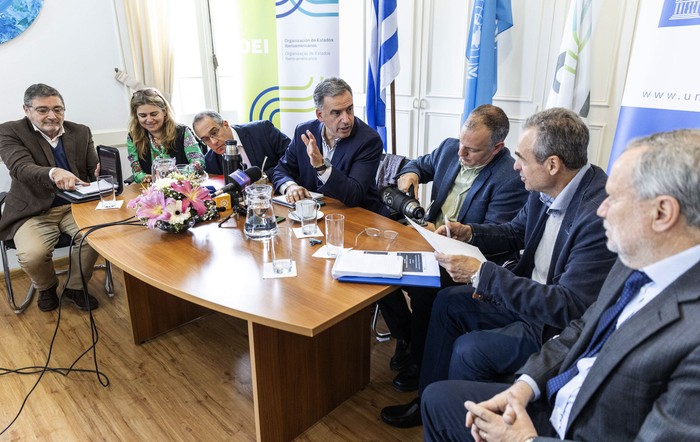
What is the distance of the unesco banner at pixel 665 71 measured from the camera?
6.58ft

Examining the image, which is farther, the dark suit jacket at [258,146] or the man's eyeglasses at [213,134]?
the dark suit jacket at [258,146]

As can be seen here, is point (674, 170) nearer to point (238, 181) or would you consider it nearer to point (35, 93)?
point (238, 181)

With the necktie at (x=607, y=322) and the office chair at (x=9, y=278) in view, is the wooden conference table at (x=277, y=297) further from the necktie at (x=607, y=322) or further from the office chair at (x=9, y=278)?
the office chair at (x=9, y=278)

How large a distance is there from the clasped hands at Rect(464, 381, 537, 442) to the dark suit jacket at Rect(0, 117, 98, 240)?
264 centimetres

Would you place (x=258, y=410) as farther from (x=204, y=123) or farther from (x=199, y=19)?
(x=199, y=19)

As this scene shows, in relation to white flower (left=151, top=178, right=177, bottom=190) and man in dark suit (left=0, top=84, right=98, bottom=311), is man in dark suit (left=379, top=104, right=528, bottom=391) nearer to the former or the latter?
white flower (left=151, top=178, right=177, bottom=190)

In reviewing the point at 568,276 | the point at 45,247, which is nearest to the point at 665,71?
the point at 568,276

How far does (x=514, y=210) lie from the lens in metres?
2.05

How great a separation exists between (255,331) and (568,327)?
0.99 metres

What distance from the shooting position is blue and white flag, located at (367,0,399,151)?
10.8 feet

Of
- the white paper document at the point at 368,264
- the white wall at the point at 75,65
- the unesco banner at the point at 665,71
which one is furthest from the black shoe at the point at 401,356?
the white wall at the point at 75,65

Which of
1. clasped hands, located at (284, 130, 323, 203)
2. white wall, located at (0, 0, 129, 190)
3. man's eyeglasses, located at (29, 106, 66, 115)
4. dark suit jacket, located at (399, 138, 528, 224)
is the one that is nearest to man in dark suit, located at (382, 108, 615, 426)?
dark suit jacket, located at (399, 138, 528, 224)

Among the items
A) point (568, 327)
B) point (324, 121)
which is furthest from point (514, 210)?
point (324, 121)

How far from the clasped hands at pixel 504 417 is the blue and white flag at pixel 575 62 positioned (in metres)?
2.16
